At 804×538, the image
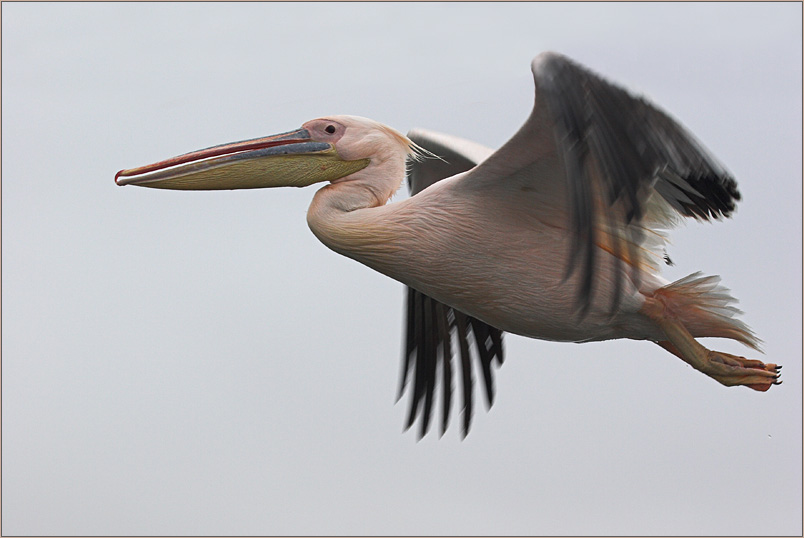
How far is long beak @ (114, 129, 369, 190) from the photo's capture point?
7.54 meters

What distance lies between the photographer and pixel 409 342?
9.88 metres

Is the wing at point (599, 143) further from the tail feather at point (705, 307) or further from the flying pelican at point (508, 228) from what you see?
the tail feather at point (705, 307)

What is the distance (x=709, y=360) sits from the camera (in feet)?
25.5

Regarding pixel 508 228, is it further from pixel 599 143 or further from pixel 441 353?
pixel 441 353

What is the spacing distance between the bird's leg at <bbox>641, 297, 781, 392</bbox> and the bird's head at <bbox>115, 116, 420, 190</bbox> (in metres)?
1.75

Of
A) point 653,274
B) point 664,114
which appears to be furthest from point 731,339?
point 664,114

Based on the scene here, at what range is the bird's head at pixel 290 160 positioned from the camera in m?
7.54

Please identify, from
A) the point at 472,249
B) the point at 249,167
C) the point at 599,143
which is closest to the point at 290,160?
the point at 249,167

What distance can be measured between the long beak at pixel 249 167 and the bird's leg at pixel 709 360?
1959 mm

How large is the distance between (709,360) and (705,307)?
0.32m

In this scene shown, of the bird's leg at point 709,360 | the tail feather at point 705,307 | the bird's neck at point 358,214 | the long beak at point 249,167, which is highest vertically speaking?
the long beak at point 249,167

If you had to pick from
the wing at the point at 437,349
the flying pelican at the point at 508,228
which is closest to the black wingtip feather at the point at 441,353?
the wing at the point at 437,349

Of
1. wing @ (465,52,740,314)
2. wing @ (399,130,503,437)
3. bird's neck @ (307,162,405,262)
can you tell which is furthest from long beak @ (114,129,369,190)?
wing @ (399,130,503,437)

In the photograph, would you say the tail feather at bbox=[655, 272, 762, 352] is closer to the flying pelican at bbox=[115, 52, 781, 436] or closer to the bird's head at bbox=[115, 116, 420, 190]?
the flying pelican at bbox=[115, 52, 781, 436]
